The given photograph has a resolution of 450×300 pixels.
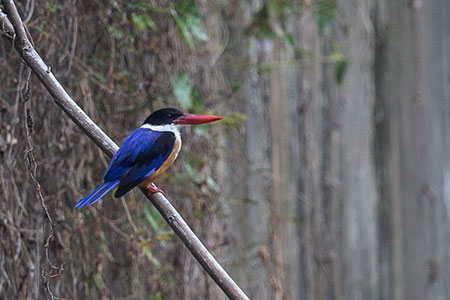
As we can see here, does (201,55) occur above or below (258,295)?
above

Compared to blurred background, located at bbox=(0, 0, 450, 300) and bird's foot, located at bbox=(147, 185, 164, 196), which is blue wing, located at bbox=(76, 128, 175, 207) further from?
blurred background, located at bbox=(0, 0, 450, 300)

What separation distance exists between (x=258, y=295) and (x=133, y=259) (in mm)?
721

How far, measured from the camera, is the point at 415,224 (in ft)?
12.9

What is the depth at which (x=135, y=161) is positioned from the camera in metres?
2.34

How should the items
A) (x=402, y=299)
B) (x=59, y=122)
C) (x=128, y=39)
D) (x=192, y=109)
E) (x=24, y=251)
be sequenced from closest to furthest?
(x=24, y=251), (x=59, y=122), (x=128, y=39), (x=192, y=109), (x=402, y=299)

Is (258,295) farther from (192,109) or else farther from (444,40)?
(444,40)

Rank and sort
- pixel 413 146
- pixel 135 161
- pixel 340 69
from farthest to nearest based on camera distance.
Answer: pixel 413 146 < pixel 340 69 < pixel 135 161

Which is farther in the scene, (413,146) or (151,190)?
(413,146)

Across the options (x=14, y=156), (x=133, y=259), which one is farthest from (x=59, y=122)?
(x=133, y=259)

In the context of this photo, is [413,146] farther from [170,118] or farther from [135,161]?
[135,161]

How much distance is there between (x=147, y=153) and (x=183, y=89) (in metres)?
0.45

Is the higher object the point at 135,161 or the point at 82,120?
the point at 82,120

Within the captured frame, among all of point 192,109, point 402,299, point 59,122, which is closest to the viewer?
point 59,122

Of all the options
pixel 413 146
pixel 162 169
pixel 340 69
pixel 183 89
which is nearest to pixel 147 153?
pixel 162 169
